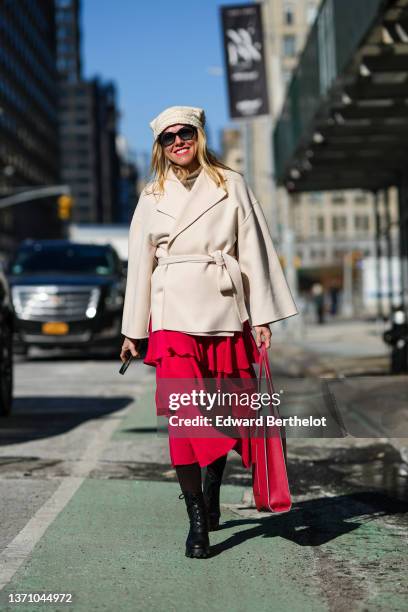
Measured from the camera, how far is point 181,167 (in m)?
4.94

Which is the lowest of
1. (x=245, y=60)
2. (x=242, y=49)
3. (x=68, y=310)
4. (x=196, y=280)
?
(x=68, y=310)

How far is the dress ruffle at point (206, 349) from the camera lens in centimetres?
478

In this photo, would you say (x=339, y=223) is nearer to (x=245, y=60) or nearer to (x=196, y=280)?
(x=245, y=60)

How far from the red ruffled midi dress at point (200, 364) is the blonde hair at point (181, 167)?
0.65 meters

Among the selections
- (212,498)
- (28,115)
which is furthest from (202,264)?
(28,115)

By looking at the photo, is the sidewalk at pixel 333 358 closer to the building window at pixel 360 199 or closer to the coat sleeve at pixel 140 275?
the coat sleeve at pixel 140 275

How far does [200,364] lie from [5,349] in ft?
17.9

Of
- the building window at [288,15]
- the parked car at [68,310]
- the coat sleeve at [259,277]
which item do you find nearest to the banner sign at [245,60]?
the parked car at [68,310]

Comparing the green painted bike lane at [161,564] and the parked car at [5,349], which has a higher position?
the parked car at [5,349]

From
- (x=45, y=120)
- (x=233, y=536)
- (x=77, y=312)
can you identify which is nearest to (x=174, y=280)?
(x=233, y=536)

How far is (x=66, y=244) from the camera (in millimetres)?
20172

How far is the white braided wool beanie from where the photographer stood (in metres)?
4.87

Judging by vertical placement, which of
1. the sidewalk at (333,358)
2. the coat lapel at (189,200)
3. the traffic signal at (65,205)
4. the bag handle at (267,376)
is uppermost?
the traffic signal at (65,205)

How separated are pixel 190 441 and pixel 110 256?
49.2 feet
